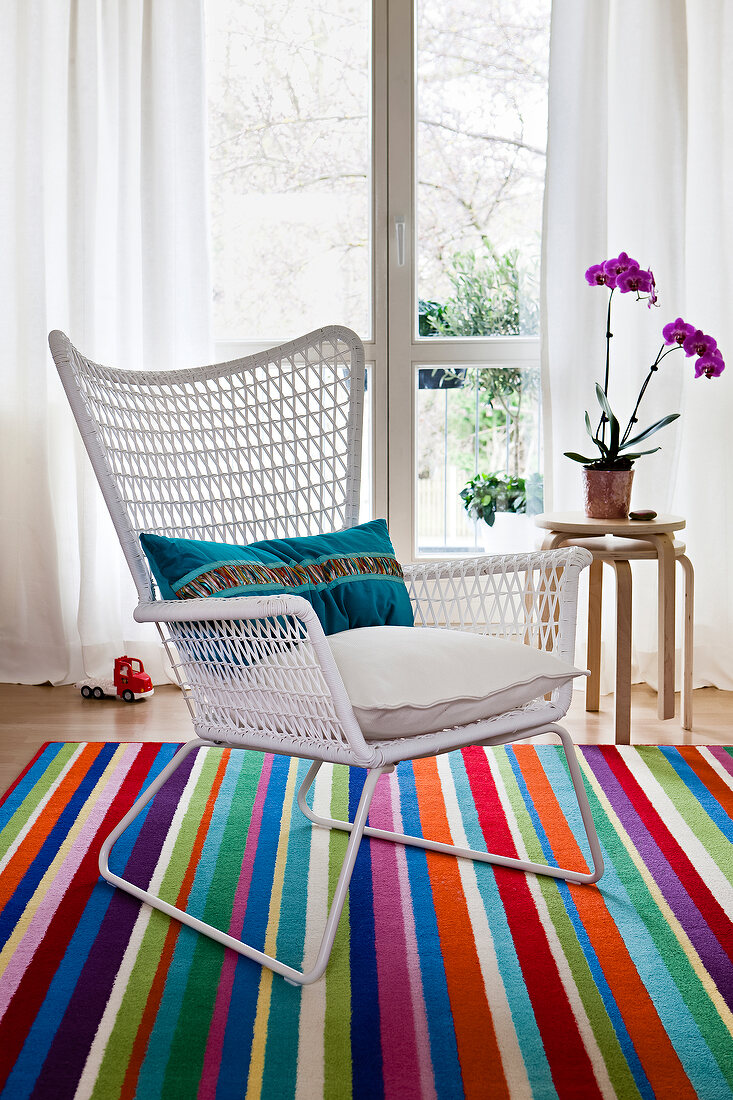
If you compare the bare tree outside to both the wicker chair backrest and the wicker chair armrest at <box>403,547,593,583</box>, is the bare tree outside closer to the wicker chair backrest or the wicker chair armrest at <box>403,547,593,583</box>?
the wicker chair backrest

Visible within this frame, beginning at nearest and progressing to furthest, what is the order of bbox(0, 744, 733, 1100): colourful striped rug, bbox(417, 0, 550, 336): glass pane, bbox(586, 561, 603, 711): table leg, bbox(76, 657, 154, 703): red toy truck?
bbox(0, 744, 733, 1100): colourful striped rug < bbox(586, 561, 603, 711): table leg < bbox(76, 657, 154, 703): red toy truck < bbox(417, 0, 550, 336): glass pane

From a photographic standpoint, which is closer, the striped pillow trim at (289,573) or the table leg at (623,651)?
the striped pillow trim at (289,573)

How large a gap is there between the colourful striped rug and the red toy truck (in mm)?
572

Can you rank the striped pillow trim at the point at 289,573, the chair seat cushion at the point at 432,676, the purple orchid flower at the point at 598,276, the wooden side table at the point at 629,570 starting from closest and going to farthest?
1. the chair seat cushion at the point at 432,676
2. the striped pillow trim at the point at 289,573
3. the wooden side table at the point at 629,570
4. the purple orchid flower at the point at 598,276

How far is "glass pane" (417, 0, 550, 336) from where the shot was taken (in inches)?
113

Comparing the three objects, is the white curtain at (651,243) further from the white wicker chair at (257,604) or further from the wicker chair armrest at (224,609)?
the wicker chair armrest at (224,609)

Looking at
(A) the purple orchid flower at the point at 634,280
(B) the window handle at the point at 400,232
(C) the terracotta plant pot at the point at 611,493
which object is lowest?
(C) the terracotta plant pot at the point at 611,493

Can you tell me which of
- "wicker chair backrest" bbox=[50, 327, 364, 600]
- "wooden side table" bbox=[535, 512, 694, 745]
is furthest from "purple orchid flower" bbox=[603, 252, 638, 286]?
"wicker chair backrest" bbox=[50, 327, 364, 600]

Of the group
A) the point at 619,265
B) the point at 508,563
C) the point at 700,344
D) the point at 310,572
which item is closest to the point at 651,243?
the point at 619,265

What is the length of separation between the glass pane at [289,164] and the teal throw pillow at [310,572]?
4.65ft

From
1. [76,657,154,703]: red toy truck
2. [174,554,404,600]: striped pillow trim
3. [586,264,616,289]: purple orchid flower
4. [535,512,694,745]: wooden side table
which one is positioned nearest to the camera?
[174,554,404,600]: striped pillow trim

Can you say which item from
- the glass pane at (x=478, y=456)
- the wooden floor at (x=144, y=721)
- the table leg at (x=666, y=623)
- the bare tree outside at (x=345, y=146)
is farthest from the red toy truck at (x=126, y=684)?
the table leg at (x=666, y=623)

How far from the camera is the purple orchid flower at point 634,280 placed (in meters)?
2.34

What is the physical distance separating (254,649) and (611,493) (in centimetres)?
129
